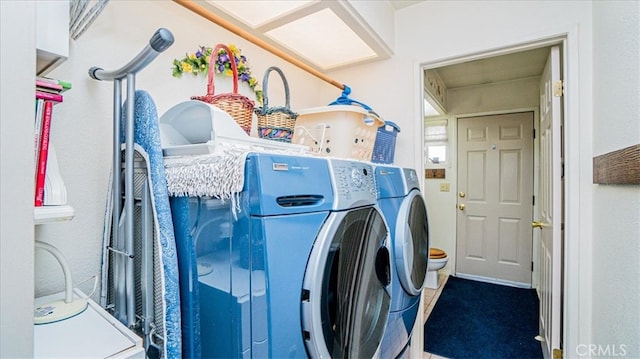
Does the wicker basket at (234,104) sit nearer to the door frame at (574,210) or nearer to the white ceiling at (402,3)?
the white ceiling at (402,3)

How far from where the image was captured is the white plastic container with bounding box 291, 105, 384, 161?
1.48 m

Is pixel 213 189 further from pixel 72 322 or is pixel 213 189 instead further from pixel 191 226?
pixel 72 322

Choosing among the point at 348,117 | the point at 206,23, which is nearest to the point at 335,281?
the point at 348,117

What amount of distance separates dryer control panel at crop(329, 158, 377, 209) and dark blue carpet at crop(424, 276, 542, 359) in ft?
6.21

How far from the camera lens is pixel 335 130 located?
149cm

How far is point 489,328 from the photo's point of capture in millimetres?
2646

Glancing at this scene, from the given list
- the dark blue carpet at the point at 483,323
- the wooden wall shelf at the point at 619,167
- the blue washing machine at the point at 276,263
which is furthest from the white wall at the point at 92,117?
the dark blue carpet at the point at 483,323

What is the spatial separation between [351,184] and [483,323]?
8.58ft

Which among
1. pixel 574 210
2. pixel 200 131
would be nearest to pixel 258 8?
pixel 200 131

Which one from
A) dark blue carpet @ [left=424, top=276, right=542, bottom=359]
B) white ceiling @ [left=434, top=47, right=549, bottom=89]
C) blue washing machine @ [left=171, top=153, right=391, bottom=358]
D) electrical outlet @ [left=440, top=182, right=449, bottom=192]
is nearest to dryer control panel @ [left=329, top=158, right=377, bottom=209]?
blue washing machine @ [left=171, top=153, right=391, bottom=358]

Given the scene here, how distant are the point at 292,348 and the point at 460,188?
3950mm

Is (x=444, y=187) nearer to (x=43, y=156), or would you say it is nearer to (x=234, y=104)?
(x=234, y=104)

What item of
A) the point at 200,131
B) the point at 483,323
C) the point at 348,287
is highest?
the point at 200,131

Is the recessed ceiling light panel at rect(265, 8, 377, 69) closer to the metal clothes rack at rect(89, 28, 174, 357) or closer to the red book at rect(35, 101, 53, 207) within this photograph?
the metal clothes rack at rect(89, 28, 174, 357)
